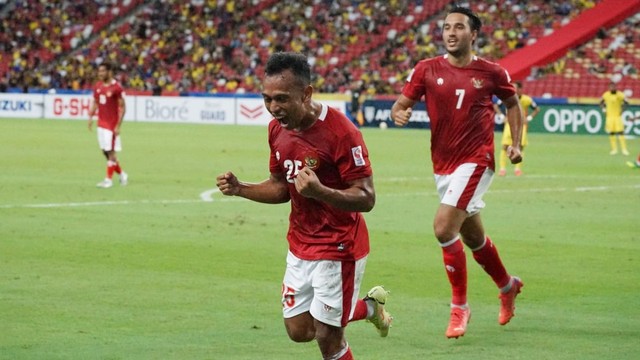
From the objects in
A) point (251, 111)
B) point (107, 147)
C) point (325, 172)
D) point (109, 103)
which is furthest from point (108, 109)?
point (251, 111)

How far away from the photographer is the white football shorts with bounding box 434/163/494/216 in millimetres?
9398

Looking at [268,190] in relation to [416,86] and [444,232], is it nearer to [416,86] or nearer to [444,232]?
[444,232]

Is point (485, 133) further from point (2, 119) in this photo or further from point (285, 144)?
point (2, 119)

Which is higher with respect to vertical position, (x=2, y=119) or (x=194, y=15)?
(x=194, y=15)

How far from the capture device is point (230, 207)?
1853 centimetres

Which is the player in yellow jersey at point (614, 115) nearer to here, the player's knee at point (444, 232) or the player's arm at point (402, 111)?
the player's arm at point (402, 111)

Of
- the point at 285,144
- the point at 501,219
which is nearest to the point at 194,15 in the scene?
the point at 501,219

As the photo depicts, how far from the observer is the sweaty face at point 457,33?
9344mm

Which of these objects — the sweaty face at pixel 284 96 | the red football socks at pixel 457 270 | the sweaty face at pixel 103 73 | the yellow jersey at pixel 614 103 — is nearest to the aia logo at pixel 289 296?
the sweaty face at pixel 284 96

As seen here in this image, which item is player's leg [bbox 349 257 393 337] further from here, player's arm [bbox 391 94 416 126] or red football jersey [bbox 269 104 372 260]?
player's arm [bbox 391 94 416 126]

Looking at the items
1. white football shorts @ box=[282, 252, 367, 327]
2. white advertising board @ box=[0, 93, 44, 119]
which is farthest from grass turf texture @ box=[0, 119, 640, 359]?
white advertising board @ box=[0, 93, 44, 119]

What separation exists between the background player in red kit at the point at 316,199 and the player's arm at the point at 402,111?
2658mm

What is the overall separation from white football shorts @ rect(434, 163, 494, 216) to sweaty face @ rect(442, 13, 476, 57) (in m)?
0.92

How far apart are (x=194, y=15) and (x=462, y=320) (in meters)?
54.6
